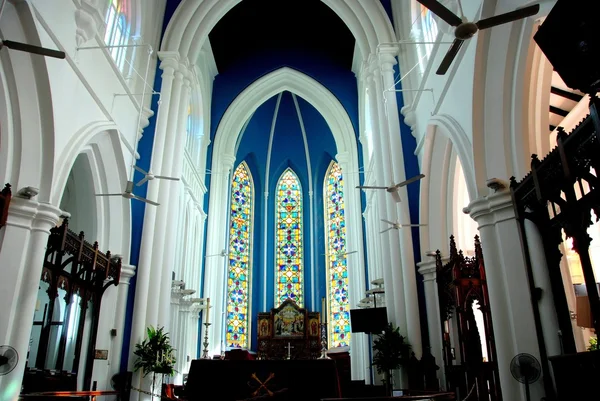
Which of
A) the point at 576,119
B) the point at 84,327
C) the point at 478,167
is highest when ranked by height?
the point at 576,119

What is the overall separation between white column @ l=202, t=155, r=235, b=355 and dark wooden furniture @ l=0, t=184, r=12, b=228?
12145 mm

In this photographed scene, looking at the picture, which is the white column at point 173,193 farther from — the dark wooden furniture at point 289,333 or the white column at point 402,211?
the dark wooden furniture at point 289,333

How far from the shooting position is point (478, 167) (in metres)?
8.49

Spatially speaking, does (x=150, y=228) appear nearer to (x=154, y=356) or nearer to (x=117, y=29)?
(x=154, y=356)

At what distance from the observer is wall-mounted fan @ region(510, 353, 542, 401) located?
6730 millimetres

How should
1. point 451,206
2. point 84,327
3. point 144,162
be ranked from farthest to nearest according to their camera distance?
1. point 144,162
2. point 451,206
3. point 84,327

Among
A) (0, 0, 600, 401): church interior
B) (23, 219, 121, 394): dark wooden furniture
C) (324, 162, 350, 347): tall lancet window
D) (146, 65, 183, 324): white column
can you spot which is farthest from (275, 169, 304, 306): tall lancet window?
(23, 219, 121, 394): dark wooden furniture

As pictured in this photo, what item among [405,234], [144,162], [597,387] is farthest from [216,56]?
[597,387]

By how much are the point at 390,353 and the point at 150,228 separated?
20.9 feet

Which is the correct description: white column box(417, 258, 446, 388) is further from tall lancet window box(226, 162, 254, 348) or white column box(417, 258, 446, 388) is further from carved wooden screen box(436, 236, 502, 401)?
tall lancet window box(226, 162, 254, 348)

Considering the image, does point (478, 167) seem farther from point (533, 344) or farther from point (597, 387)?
point (597, 387)

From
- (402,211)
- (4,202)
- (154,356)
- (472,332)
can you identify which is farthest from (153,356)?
(402,211)

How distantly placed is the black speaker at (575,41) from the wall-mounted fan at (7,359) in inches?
303

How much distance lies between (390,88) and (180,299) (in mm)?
9099
